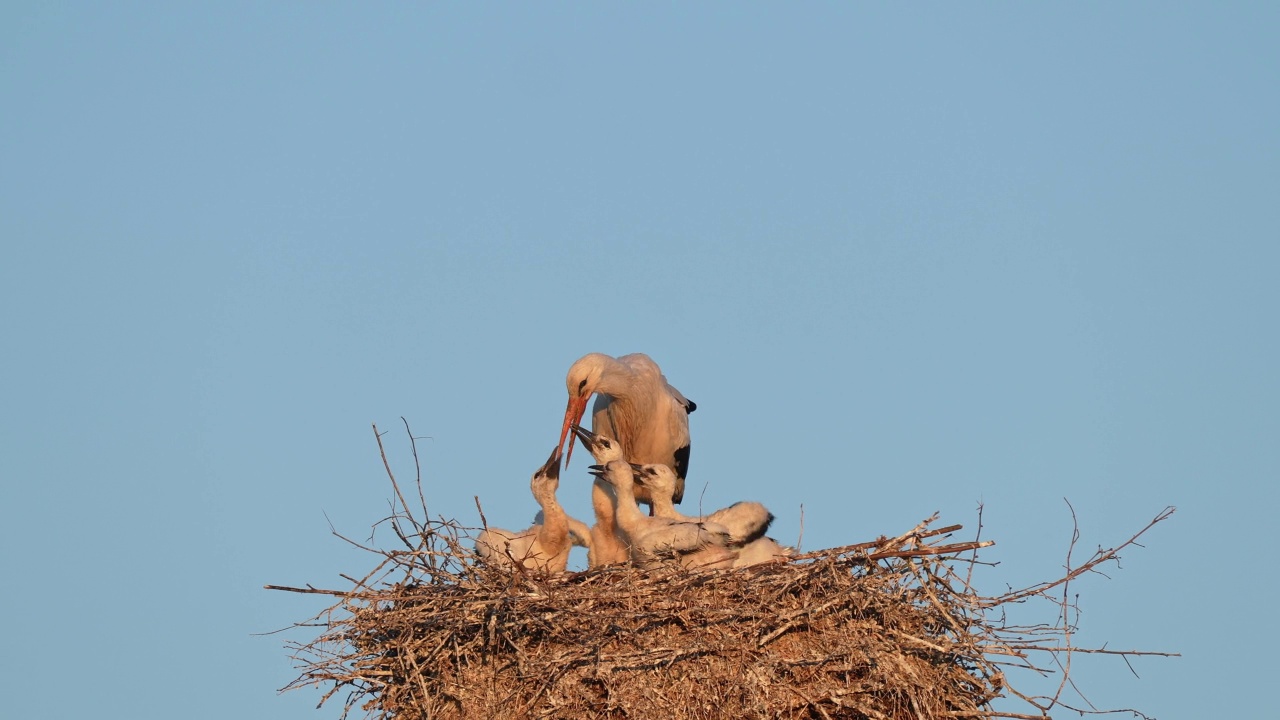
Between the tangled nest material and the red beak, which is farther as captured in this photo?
the red beak

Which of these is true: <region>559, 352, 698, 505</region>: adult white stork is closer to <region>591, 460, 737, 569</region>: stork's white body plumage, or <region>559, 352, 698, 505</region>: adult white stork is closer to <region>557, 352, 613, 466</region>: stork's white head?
<region>557, 352, 613, 466</region>: stork's white head

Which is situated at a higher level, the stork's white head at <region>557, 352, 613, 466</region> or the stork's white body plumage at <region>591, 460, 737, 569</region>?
the stork's white head at <region>557, 352, 613, 466</region>

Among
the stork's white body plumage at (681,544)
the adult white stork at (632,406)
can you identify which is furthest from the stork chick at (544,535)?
the adult white stork at (632,406)

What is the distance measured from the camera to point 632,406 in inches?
432

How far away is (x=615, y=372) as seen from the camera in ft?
35.8

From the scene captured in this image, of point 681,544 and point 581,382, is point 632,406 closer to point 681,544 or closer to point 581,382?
point 581,382

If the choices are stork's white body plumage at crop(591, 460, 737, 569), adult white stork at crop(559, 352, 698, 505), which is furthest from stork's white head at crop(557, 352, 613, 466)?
stork's white body plumage at crop(591, 460, 737, 569)

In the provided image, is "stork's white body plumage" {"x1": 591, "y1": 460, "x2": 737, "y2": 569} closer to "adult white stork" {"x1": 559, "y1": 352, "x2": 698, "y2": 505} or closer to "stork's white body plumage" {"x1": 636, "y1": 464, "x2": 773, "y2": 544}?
"stork's white body plumage" {"x1": 636, "y1": 464, "x2": 773, "y2": 544}

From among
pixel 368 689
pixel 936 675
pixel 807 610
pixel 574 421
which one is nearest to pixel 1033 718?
pixel 936 675

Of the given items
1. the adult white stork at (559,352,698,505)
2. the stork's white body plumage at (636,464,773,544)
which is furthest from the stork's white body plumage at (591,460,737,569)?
the adult white stork at (559,352,698,505)

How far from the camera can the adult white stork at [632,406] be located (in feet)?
35.3

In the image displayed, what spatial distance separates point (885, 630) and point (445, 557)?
1.85 m

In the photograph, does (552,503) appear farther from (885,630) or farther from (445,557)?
(885,630)

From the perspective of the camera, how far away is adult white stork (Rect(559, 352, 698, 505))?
1077 centimetres
